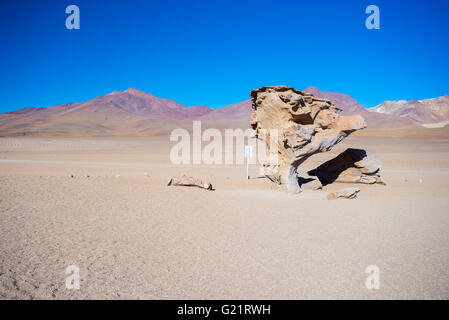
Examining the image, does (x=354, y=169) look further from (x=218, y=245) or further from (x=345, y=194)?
(x=218, y=245)

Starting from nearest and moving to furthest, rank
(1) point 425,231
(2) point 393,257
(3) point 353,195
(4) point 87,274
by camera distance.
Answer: (4) point 87,274
(2) point 393,257
(1) point 425,231
(3) point 353,195

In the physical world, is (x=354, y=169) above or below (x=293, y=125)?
below

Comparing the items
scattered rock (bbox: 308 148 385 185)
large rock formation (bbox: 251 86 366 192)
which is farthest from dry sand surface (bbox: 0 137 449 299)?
scattered rock (bbox: 308 148 385 185)

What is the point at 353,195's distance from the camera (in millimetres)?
11336

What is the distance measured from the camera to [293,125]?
40.6 feet

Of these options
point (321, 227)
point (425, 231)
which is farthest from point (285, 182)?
point (425, 231)

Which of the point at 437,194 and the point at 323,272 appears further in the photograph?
the point at 437,194

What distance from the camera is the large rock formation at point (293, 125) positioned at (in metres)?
12.3

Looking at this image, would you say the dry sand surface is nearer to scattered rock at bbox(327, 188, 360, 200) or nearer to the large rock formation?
scattered rock at bbox(327, 188, 360, 200)

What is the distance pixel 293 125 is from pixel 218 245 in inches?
286

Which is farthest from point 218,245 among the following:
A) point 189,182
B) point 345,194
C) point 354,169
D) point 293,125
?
point 354,169
